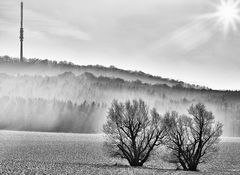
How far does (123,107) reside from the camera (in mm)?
68188

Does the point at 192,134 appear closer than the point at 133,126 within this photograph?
Yes

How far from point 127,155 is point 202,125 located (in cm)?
1195

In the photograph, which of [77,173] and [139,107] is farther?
[139,107]

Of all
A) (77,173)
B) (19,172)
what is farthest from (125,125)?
(19,172)

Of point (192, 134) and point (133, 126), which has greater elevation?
point (133, 126)

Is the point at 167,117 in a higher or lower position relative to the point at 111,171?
higher

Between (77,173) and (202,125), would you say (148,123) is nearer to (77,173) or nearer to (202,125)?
(202,125)

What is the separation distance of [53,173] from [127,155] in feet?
57.5

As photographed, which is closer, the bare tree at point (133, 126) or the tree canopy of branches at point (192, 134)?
the tree canopy of branches at point (192, 134)

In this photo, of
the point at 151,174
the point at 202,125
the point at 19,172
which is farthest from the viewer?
the point at 202,125

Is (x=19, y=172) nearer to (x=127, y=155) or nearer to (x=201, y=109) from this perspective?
(x=127, y=155)

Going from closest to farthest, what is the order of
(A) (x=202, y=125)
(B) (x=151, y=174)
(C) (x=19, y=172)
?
(C) (x=19, y=172) → (B) (x=151, y=174) → (A) (x=202, y=125)

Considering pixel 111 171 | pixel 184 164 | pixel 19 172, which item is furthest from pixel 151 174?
pixel 19 172

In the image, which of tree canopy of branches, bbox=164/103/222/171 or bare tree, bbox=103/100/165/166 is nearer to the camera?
tree canopy of branches, bbox=164/103/222/171
